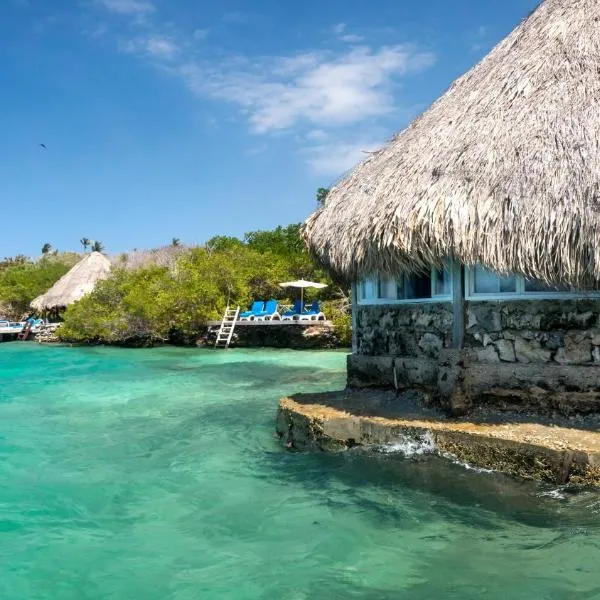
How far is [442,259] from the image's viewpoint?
21.2 ft

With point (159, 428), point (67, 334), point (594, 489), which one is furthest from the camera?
point (67, 334)

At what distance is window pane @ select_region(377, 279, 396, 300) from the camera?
805cm

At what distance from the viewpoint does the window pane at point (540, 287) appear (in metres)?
6.27

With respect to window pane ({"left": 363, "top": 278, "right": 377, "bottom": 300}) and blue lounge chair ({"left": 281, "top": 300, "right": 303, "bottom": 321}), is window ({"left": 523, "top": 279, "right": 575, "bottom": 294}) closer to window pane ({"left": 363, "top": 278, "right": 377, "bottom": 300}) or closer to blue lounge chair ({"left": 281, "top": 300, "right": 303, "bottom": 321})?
window pane ({"left": 363, "top": 278, "right": 377, "bottom": 300})

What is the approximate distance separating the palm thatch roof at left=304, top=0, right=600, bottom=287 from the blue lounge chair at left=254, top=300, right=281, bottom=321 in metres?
15.0

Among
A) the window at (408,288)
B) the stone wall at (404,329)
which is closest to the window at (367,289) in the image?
the window at (408,288)

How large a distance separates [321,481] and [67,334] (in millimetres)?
21796

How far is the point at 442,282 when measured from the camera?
7.29 metres

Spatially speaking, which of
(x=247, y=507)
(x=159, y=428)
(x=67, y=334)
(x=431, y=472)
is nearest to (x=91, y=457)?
(x=159, y=428)

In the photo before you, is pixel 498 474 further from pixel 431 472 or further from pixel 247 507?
pixel 247 507

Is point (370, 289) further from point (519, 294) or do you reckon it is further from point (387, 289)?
point (519, 294)

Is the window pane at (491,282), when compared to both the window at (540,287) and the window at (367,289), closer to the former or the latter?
the window at (540,287)

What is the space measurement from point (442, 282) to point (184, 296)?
55.2ft

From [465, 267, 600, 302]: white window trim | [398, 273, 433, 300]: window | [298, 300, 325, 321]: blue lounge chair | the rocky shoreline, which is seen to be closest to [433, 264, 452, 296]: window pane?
[398, 273, 433, 300]: window
